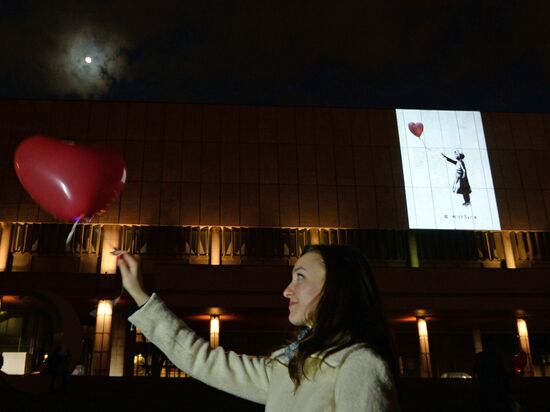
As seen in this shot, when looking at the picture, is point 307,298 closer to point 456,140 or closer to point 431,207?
point 431,207

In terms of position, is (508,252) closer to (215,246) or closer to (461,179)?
(461,179)

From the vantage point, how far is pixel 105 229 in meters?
23.3

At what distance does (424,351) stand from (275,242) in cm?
799

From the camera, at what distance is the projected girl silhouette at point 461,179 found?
2420 cm

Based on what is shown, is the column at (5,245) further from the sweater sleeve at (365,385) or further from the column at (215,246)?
the sweater sleeve at (365,385)

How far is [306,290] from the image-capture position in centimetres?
173

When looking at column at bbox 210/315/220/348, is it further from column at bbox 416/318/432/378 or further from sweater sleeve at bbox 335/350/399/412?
sweater sleeve at bbox 335/350/399/412

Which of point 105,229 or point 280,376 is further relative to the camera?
point 105,229

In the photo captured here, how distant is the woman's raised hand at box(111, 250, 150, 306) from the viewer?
1.84 metres

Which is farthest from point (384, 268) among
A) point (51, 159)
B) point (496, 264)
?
point (51, 159)

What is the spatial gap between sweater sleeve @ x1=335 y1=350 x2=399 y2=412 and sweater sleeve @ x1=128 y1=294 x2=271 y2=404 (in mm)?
563

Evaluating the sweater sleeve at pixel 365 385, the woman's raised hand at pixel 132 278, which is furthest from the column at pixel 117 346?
the sweater sleeve at pixel 365 385

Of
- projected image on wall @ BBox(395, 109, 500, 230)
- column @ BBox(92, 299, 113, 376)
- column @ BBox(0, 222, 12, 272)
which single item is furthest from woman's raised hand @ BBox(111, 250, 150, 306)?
column @ BBox(0, 222, 12, 272)

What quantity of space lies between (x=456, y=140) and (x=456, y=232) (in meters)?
4.50
